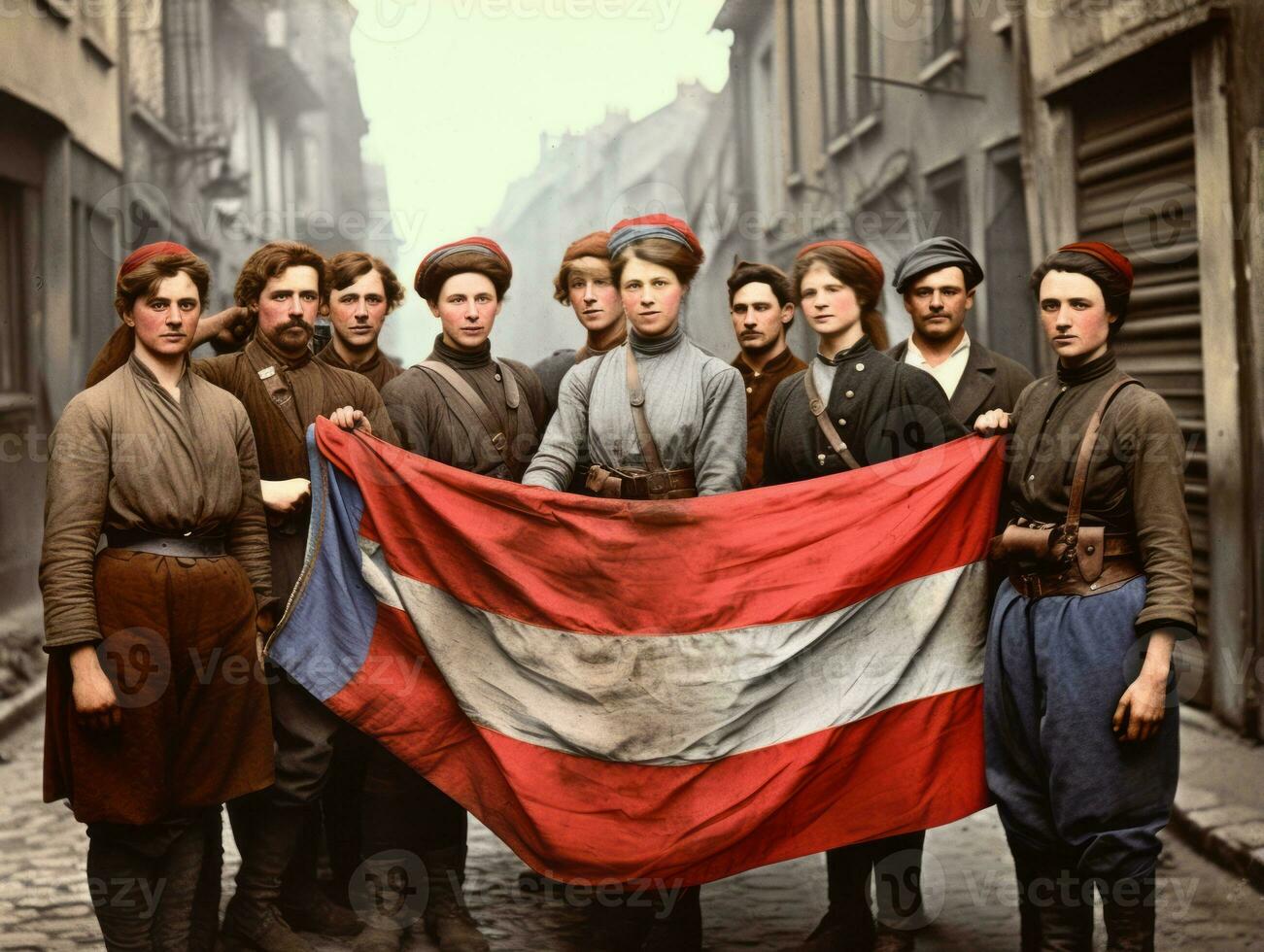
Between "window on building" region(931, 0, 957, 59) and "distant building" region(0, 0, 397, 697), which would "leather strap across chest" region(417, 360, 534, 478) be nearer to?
"distant building" region(0, 0, 397, 697)

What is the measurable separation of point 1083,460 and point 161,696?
264cm

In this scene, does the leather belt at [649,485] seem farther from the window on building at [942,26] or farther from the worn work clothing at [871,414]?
the window on building at [942,26]

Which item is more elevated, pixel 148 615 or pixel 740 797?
pixel 148 615

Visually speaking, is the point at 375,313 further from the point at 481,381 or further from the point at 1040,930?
the point at 1040,930

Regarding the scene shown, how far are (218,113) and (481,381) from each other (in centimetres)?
1687

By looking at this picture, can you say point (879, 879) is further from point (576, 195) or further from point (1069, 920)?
point (576, 195)

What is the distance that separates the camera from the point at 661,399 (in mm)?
4531

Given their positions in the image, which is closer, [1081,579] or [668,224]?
[1081,579]

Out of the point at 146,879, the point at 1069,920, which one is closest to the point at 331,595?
the point at 146,879

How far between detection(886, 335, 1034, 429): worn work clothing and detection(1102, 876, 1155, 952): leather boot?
1640 mm

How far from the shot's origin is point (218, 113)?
Result: 20297mm

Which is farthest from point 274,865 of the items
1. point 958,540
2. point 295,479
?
point 958,540

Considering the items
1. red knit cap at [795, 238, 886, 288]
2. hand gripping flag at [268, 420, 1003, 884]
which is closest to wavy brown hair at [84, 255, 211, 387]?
hand gripping flag at [268, 420, 1003, 884]

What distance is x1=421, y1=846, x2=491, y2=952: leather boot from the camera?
4727mm
